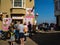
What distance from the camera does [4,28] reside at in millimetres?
29312

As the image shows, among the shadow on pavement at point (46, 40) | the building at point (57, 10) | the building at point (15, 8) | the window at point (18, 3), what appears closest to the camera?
the shadow on pavement at point (46, 40)

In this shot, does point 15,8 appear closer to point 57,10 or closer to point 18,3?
point 18,3

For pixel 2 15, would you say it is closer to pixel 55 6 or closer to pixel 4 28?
pixel 4 28

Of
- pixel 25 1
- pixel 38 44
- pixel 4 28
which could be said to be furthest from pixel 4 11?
pixel 38 44

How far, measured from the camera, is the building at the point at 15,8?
35938 mm

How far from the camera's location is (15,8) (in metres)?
36.0

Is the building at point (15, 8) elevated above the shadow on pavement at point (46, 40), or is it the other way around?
the building at point (15, 8)

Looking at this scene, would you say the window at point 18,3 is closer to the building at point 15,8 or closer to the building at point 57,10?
the building at point 15,8

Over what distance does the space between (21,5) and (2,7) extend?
271cm

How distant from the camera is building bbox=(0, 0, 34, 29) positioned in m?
35.9

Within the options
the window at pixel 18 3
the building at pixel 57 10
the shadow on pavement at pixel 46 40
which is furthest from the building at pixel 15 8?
the building at pixel 57 10

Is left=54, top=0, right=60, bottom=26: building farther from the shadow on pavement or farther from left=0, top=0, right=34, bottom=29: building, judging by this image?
the shadow on pavement

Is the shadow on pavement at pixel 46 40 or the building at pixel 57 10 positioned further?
the building at pixel 57 10

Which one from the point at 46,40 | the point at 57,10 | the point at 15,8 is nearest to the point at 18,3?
the point at 15,8
